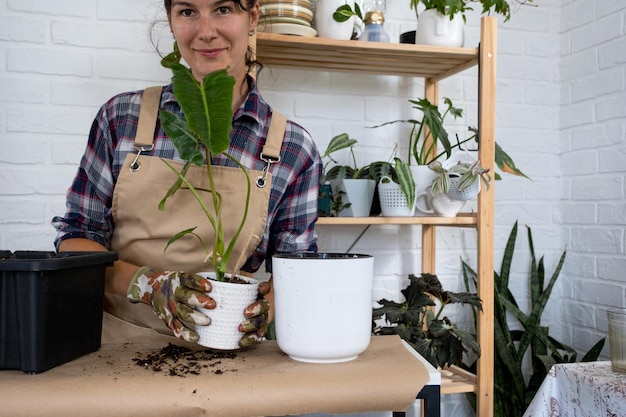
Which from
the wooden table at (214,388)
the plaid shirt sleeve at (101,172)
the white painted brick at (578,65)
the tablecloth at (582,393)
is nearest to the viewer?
the wooden table at (214,388)

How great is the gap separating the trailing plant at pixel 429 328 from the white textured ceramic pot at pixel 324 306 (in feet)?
2.96

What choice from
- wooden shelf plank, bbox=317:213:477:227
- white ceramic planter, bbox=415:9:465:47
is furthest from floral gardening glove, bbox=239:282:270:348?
white ceramic planter, bbox=415:9:465:47

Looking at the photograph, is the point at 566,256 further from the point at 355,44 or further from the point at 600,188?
the point at 355,44

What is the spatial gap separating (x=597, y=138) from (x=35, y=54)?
6.08 feet

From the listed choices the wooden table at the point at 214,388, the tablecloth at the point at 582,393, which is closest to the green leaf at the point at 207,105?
the wooden table at the point at 214,388

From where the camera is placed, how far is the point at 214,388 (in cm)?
66

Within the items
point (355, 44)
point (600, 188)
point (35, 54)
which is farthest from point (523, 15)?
point (35, 54)

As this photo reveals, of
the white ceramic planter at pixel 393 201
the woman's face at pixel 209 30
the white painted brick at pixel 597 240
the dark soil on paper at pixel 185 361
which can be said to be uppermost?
the woman's face at pixel 209 30

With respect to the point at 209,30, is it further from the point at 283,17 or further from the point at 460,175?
the point at 460,175

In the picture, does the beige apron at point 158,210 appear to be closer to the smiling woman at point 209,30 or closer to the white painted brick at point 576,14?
the smiling woman at point 209,30

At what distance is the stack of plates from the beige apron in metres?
0.56

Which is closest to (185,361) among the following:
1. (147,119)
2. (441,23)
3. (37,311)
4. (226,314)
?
(226,314)

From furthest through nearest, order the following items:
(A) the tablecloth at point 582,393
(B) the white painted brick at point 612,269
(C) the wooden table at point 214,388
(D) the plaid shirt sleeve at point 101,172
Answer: (B) the white painted brick at point 612,269
(D) the plaid shirt sleeve at point 101,172
(A) the tablecloth at point 582,393
(C) the wooden table at point 214,388

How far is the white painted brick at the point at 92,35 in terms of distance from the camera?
1730 mm
